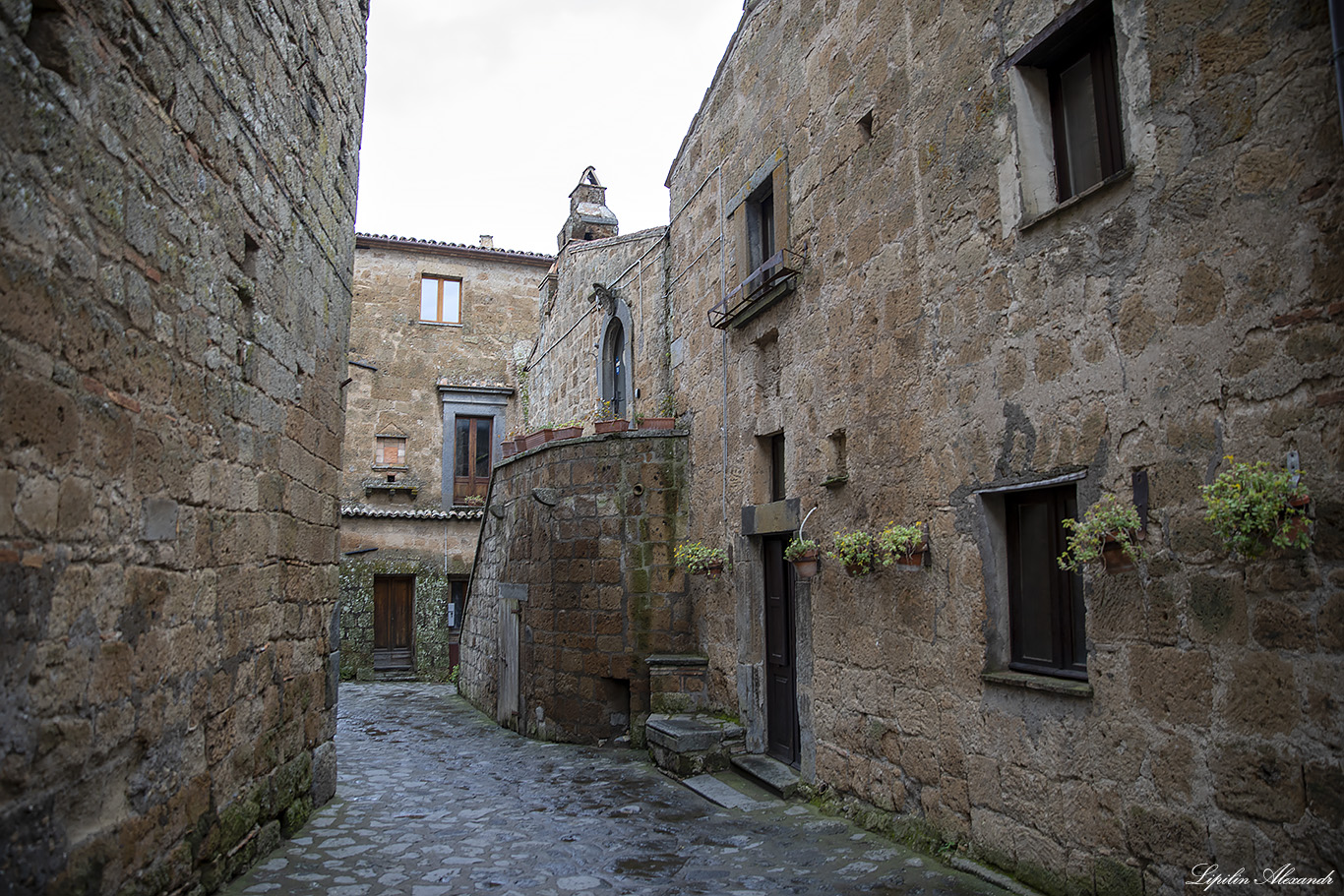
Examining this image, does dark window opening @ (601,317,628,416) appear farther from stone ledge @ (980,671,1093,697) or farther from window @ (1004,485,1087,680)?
stone ledge @ (980,671,1093,697)

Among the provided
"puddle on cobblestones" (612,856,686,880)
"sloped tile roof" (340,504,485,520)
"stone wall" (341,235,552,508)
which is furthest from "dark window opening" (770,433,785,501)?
"stone wall" (341,235,552,508)

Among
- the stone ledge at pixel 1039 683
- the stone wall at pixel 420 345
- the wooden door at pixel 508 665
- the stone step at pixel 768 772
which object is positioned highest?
the stone wall at pixel 420 345

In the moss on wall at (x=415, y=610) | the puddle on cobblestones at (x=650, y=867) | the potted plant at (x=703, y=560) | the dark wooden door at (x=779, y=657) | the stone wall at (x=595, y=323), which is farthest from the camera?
the moss on wall at (x=415, y=610)

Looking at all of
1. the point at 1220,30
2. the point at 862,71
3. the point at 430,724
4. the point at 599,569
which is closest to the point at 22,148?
the point at 1220,30

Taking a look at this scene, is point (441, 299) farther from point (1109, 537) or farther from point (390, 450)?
point (1109, 537)

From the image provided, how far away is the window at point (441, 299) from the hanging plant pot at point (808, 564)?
13864 mm

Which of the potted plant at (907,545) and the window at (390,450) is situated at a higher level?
the window at (390,450)

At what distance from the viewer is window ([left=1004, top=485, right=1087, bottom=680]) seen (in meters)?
4.32

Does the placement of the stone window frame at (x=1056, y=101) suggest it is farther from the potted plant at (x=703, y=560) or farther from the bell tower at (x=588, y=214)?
the bell tower at (x=588, y=214)

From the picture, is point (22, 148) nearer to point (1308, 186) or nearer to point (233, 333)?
point (233, 333)

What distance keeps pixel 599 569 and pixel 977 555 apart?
4762 millimetres

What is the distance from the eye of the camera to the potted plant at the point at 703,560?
791 cm

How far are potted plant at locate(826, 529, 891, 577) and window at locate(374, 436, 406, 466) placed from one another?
13651 millimetres

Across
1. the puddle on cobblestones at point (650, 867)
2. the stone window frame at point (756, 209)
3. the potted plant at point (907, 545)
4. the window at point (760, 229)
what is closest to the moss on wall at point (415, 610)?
the stone window frame at point (756, 209)
